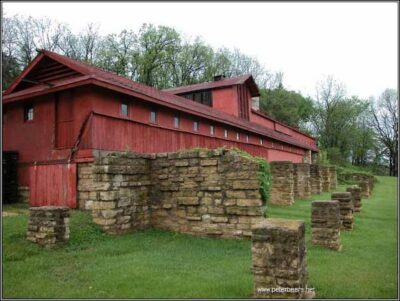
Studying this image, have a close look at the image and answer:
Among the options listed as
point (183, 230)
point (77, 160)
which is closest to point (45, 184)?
point (77, 160)

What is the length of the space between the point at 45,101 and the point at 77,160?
334 centimetres

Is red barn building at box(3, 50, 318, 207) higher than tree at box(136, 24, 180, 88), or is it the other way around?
tree at box(136, 24, 180, 88)

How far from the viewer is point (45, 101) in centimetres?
1466

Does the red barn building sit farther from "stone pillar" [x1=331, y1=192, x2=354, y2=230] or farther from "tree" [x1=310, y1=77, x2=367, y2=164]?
"tree" [x1=310, y1=77, x2=367, y2=164]

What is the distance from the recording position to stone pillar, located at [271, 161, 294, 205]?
17.0 meters

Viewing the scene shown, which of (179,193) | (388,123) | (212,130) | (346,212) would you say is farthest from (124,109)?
(388,123)

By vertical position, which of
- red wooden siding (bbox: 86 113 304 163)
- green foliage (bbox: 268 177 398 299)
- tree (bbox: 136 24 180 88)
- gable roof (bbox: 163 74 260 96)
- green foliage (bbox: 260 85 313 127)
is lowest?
green foliage (bbox: 268 177 398 299)

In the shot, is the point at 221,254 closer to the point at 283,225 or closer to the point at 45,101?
the point at 283,225

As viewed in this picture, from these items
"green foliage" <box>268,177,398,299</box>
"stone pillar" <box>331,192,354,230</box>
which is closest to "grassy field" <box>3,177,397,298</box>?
"green foliage" <box>268,177,398,299</box>

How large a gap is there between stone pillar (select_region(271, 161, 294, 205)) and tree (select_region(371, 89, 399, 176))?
159 ft

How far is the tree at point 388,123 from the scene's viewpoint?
59594 millimetres

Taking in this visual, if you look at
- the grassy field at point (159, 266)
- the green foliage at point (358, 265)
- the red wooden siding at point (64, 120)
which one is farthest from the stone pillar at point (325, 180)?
the red wooden siding at point (64, 120)

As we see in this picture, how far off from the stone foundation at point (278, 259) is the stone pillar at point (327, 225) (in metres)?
3.92

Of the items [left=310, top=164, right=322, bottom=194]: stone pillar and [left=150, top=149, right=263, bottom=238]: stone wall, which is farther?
[left=310, top=164, right=322, bottom=194]: stone pillar
